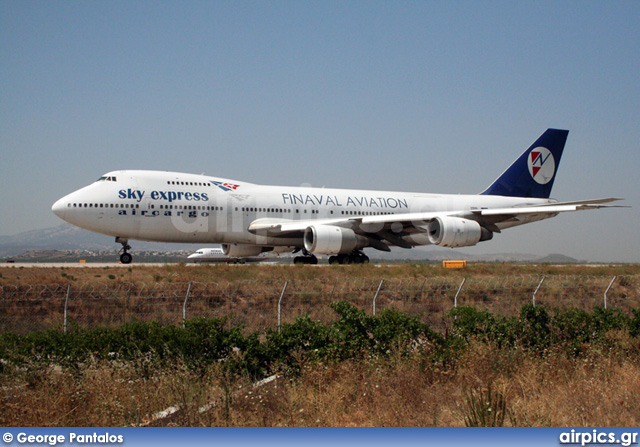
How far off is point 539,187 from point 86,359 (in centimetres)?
3710

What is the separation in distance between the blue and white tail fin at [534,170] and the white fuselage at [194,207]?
10961 mm

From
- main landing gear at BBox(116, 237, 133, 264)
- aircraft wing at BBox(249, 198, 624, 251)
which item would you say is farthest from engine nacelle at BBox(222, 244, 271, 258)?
main landing gear at BBox(116, 237, 133, 264)

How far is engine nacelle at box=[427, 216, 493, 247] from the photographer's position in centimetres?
2778

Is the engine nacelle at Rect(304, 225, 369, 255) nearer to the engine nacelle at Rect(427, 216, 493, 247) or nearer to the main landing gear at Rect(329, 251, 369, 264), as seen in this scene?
the main landing gear at Rect(329, 251, 369, 264)

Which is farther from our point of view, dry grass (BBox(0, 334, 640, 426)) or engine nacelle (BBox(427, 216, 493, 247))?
engine nacelle (BBox(427, 216, 493, 247))

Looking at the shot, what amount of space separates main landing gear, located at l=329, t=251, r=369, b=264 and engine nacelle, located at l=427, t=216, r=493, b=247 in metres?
4.34

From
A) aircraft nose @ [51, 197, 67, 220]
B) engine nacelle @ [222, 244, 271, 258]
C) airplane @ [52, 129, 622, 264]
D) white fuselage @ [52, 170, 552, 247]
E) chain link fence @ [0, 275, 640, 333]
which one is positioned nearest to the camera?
chain link fence @ [0, 275, 640, 333]

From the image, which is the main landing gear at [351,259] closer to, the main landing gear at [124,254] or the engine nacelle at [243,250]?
the engine nacelle at [243,250]

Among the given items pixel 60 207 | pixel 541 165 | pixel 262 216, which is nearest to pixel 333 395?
pixel 60 207

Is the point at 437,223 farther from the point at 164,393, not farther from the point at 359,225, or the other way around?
the point at 164,393

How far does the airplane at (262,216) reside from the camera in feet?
88.4

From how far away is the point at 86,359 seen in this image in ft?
28.5

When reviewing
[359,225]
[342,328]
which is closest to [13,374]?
[342,328]

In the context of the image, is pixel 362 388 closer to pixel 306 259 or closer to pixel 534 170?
pixel 306 259
